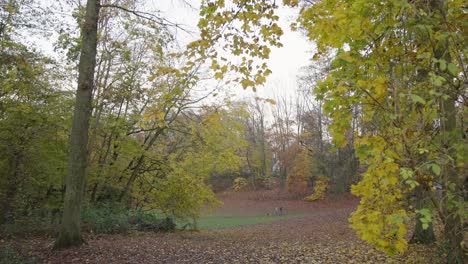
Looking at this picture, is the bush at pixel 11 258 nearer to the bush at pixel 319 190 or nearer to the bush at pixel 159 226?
the bush at pixel 159 226

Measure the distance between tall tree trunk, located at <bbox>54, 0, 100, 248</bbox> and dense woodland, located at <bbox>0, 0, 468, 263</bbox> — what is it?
25 millimetres

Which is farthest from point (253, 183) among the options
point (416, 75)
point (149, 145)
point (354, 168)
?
point (416, 75)

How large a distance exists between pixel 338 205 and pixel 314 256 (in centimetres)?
2298

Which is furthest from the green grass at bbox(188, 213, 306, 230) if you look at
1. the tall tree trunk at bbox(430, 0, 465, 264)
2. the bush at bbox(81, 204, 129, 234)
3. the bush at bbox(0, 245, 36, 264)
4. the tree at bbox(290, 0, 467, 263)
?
the tree at bbox(290, 0, 467, 263)

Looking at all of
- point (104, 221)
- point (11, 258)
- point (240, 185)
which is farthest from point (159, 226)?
point (240, 185)

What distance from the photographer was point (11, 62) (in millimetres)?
7848

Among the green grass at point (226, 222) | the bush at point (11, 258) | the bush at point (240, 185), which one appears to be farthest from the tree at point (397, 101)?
the bush at point (240, 185)

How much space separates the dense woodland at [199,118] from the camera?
2586 millimetres

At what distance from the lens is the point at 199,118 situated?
1327 cm

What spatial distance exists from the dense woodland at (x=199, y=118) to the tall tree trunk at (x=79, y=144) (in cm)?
2

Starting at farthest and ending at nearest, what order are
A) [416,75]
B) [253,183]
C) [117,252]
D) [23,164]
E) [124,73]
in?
[253,183]
[124,73]
[23,164]
[117,252]
[416,75]

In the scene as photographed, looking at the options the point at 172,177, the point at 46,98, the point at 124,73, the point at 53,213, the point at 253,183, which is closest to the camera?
the point at 46,98

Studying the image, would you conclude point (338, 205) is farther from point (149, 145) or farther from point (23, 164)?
point (23, 164)

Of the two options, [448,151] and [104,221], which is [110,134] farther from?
[448,151]
